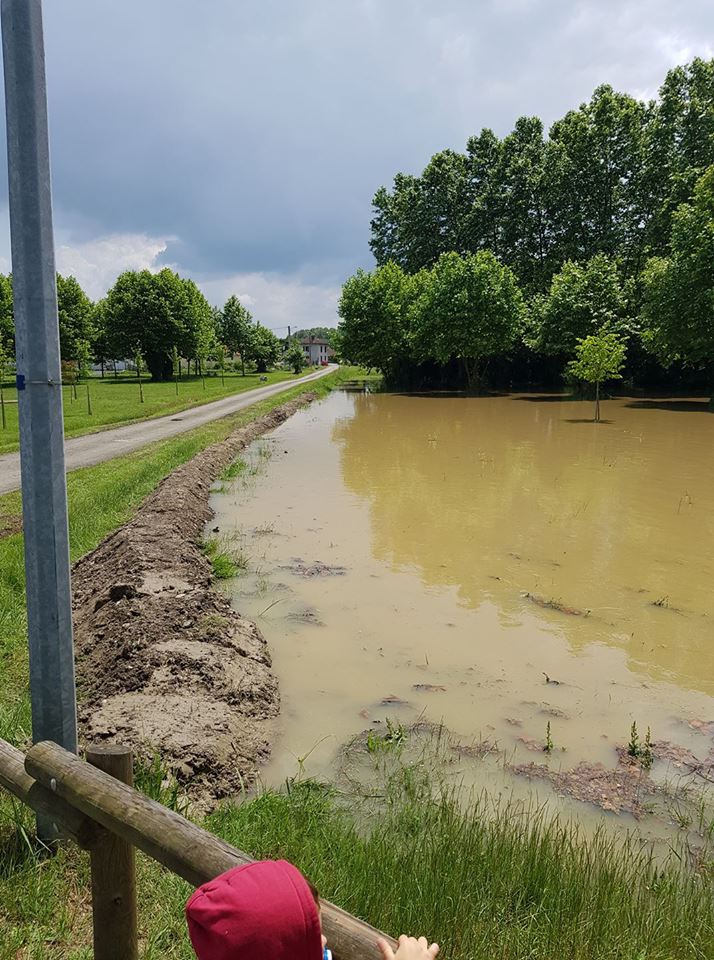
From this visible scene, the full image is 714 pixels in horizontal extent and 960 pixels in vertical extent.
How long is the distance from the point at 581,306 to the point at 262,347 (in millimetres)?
61244

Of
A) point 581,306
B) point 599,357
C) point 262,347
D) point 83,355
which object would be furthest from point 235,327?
point 599,357

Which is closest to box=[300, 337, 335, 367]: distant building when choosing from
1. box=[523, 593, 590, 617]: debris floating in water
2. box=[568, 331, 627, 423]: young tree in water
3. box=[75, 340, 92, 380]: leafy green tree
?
box=[75, 340, 92, 380]: leafy green tree

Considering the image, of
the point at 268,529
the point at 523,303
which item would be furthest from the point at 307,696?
the point at 523,303

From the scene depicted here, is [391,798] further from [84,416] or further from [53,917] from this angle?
[84,416]

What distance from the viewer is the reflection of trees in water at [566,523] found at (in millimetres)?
7492

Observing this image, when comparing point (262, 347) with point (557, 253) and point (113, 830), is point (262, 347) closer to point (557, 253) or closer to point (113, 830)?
point (557, 253)

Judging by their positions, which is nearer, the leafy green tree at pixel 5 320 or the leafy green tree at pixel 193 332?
the leafy green tree at pixel 5 320

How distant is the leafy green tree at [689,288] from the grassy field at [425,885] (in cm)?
3205

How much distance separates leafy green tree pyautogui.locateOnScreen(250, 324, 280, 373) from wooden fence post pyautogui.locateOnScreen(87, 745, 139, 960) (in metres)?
91.6

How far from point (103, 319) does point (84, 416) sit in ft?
138

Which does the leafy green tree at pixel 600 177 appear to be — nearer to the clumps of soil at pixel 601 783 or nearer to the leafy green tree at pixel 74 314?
the leafy green tree at pixel 74 314

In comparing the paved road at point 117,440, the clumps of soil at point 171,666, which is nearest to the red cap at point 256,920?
the clumps of soil at point 171,666

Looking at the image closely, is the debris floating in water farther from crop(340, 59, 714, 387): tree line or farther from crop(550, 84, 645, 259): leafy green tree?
crop(550, 84, 645, 259): leafy green tree

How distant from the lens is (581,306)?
39.9 m
